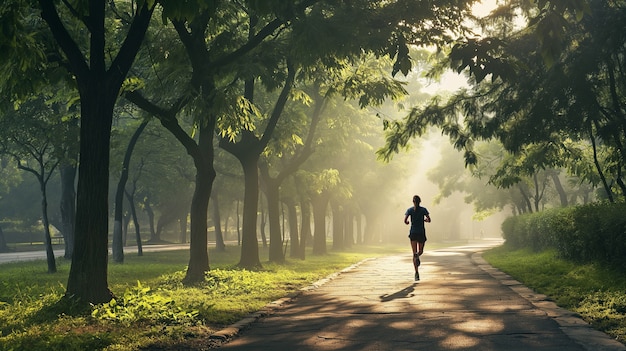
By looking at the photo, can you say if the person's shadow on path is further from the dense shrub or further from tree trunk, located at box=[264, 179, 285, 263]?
tree trunk, located at box=[264, 179, 285, 263]

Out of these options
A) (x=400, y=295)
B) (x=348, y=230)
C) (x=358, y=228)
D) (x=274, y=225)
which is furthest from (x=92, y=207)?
(x=358, y=228)

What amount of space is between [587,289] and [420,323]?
430 centimetres

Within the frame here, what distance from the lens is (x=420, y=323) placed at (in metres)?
9.38

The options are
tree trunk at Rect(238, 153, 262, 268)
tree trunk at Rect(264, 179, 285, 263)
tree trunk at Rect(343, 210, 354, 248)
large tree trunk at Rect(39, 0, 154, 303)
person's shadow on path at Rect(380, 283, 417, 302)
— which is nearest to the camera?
large tree trunk at Rect(39, 0, 154, 303)

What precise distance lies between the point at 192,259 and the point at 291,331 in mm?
8293

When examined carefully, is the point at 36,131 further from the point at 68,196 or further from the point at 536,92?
the point at 536,92

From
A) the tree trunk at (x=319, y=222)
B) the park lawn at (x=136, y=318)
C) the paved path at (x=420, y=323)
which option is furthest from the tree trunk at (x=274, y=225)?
the paved path at (x=420, y=323)

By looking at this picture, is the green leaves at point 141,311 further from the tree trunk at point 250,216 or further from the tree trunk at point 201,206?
the tree trunk at point 250,216

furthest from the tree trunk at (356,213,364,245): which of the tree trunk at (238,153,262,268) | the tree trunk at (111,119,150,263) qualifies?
the tree trunk at (238,153,262,268)

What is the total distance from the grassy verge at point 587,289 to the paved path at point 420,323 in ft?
0.80

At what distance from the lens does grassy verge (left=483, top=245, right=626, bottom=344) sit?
29.0 feet

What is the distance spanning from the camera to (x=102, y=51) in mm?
11195

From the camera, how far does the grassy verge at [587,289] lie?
883 centimetres

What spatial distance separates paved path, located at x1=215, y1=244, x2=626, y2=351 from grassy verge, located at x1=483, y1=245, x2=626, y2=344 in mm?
243
